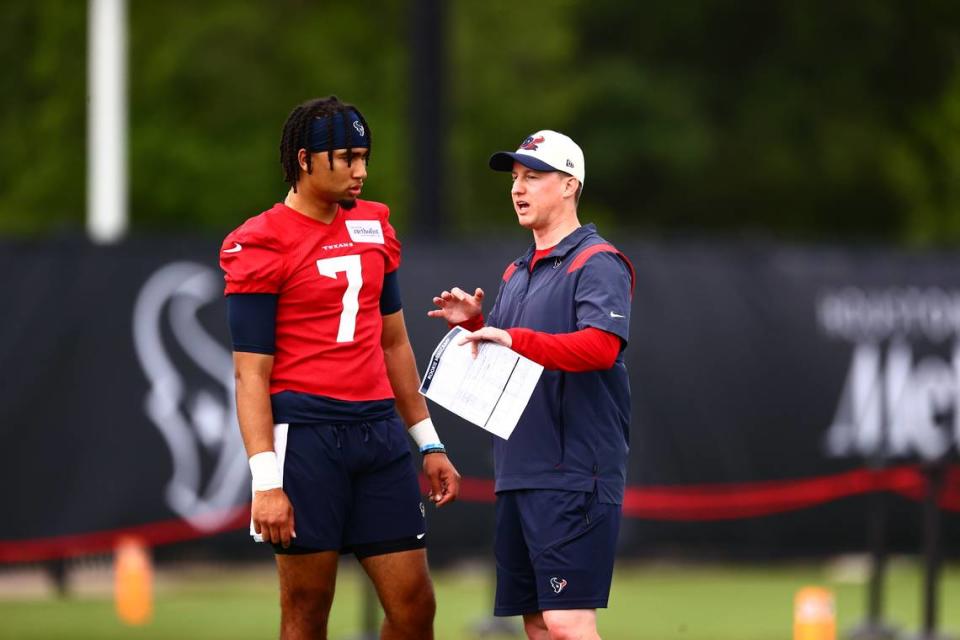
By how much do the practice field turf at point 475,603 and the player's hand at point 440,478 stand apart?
366 cm

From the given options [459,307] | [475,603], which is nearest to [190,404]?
[475,603]

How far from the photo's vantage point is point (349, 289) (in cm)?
639

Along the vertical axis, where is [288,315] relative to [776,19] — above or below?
below

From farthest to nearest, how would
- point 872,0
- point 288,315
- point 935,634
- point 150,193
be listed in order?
point 872,0, point 150,193, point 935,634, point 288,315

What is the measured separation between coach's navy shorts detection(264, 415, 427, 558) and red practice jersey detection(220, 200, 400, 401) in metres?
0.15

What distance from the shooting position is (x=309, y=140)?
6.38m

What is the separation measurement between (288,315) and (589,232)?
114cm

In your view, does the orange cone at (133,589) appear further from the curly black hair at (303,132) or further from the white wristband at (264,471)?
the curly black hair at (303,132)

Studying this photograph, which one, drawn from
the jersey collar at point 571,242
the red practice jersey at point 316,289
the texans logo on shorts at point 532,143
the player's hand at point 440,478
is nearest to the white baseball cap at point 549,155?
the texans logo on shorts at point 532,143

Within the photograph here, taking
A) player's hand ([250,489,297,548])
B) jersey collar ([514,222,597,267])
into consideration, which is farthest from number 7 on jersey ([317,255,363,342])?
jersey collar ([514,222,597,267])

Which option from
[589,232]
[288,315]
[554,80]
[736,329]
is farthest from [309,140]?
[554,80]

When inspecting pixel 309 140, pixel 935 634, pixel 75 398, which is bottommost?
pixel 935 634

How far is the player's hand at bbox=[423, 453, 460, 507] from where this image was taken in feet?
22.2

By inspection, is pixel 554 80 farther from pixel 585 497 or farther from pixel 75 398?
pixel 585 497
